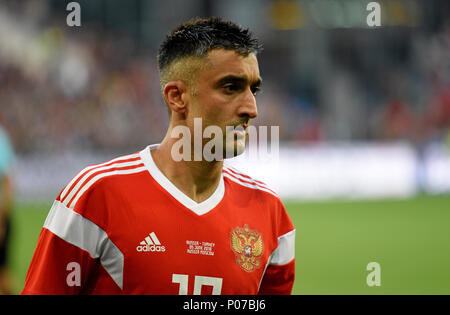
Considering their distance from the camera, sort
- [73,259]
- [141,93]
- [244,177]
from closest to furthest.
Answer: [73,259]
[244,177]
[141,93]

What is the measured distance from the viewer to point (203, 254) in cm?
271

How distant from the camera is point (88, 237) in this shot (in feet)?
8.39

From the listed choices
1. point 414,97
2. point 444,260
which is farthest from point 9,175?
point 414,97

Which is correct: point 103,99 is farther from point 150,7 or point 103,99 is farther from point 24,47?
point 150,7

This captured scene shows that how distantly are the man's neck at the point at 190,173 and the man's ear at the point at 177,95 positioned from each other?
16 cm

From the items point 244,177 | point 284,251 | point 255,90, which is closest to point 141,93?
point 244,177

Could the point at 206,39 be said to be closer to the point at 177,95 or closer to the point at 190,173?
the point at 177,95

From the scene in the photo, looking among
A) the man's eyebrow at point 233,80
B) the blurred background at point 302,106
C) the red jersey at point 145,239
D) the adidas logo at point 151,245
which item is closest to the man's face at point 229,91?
the man's eyebrow at point 233,80

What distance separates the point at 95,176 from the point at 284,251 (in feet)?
3.30

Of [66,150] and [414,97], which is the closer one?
[66,150]

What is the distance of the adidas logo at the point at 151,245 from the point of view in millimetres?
2623

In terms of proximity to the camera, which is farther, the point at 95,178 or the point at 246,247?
the point at 246,247

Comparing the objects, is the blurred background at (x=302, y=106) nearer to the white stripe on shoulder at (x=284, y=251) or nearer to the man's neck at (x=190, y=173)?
the white stripe on shoulder at (x=284, y=251)

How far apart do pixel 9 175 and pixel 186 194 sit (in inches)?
132
